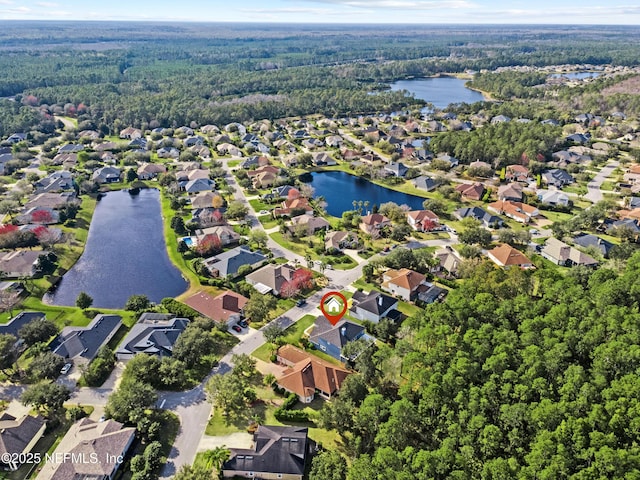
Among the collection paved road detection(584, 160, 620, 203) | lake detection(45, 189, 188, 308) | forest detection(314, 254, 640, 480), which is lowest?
lake detection(45, 189, 188, 308)

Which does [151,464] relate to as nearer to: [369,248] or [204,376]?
[204,376]

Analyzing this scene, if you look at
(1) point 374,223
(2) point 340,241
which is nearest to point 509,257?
(1) point 374,223

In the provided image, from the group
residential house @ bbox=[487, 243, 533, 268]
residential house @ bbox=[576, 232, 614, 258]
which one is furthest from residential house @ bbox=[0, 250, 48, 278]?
residential house @ bbox=[576, 232, 614, 258]

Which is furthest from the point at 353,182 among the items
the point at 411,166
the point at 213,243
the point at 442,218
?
the point at 213,243

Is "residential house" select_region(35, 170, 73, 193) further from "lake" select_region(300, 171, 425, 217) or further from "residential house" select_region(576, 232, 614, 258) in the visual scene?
"residential house" select_region(576, 232, 614, 258)

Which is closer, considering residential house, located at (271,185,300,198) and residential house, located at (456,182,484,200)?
residential house, located at (271,185,300,198)

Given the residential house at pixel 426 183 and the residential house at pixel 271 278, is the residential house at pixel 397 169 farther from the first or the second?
the residential house at pixel 271 278
